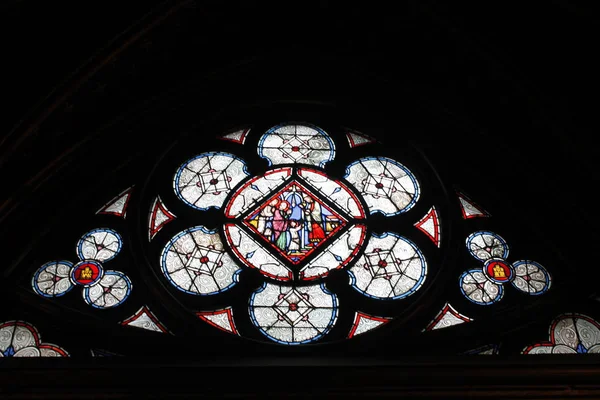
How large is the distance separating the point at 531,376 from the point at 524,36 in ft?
10.0

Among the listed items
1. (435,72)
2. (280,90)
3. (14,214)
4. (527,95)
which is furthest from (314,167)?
(14,214)

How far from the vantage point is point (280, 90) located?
8.14 metres

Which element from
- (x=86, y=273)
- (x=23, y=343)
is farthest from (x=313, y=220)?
(x=23, y=343)

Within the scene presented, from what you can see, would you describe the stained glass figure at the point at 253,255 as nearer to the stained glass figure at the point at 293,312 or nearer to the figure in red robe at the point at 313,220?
the stained glass figure at the point at 293,312

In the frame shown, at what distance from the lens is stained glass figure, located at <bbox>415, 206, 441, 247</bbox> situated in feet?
23.6

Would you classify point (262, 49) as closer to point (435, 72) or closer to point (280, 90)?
point (280, 90)

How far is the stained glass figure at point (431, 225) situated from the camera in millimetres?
7180

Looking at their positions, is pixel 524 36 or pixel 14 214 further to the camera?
pixel 524 36

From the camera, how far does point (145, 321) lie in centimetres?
636

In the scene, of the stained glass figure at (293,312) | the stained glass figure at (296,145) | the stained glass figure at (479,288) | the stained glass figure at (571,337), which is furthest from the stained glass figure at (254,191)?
the stained glass figure at (571,337)

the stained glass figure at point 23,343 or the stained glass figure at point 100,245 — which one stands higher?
the stained glass figure at point 100,245

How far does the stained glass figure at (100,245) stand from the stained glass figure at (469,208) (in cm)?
311

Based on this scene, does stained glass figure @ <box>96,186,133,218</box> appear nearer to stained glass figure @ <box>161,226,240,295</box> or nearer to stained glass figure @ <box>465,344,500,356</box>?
stained glass figure @ <box>161,226,240,295</box>

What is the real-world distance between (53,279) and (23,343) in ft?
2.35
